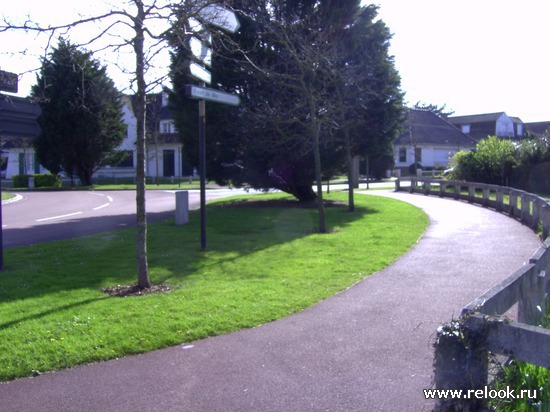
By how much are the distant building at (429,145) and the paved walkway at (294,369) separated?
5570cm

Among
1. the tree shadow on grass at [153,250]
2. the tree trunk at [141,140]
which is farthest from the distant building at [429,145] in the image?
the tree trunk at [141,140]

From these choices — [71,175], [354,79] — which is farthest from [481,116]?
[354,79]

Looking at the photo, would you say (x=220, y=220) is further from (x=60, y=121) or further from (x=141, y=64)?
(x=60, y=121)

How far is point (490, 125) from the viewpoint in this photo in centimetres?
7588

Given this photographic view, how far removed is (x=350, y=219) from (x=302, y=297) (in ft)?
34.3

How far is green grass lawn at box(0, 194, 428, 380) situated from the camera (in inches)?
245

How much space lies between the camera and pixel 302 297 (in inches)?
323

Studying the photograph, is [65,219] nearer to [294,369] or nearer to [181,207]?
[181,207]

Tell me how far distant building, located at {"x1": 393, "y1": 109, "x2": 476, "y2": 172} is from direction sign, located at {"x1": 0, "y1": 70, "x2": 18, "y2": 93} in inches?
2163

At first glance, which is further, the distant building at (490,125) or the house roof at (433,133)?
the distant building at (490,125)

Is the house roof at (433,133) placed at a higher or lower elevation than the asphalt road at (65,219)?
higher

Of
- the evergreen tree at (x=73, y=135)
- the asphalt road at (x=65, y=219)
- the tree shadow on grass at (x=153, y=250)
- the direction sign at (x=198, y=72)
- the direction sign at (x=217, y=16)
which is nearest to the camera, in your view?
the tree shadow on grass at (x=153, y=250)

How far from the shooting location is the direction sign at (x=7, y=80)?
9.13 meters

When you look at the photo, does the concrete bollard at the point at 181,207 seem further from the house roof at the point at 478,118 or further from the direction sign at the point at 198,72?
the house roof at the point at 478,118
